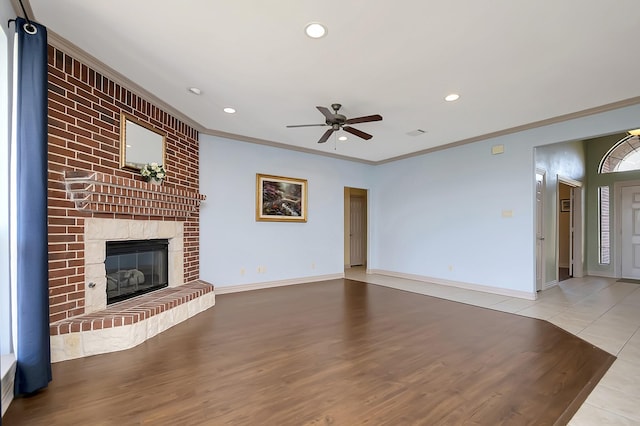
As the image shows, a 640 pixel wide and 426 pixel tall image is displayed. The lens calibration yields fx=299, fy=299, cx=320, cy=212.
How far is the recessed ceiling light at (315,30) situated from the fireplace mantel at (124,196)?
2.25 m

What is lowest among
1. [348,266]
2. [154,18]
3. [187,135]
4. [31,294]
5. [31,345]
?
[348,266]

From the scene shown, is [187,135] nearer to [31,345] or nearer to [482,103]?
[31,345]

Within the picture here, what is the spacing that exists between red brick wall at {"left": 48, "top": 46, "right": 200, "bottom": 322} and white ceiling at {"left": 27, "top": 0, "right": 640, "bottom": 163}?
27 centimetres

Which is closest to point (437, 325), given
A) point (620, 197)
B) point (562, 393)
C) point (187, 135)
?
point (562, 393)

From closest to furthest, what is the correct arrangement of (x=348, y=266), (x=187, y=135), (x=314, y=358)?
(x=314, y=358) → (x=187, y=135) → (x=348, y=266)

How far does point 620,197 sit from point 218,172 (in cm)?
848

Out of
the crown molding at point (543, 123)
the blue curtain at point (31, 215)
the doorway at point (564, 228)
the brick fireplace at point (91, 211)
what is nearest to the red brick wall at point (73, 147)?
the brick fireplace at point (91, 211)

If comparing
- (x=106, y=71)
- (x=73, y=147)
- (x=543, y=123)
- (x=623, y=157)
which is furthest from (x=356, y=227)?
(x=73, y=147)

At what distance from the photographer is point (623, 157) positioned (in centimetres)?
657

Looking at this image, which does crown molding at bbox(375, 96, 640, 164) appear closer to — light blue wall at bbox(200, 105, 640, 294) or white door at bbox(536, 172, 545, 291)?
light blue wall at bbox(200, 105, 640, 294)

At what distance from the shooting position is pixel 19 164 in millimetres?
2023

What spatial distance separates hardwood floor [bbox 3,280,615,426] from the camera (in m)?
1.84

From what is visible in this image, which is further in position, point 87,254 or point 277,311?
point 277,311

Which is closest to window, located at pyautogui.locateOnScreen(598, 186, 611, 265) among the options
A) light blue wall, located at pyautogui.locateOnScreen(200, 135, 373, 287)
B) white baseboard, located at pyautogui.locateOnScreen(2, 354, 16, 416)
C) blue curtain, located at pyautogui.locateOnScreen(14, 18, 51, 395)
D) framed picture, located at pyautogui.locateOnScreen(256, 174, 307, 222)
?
light blue wall, located at pyautogui.locateOnScreen(200, 135, 373, 287)
